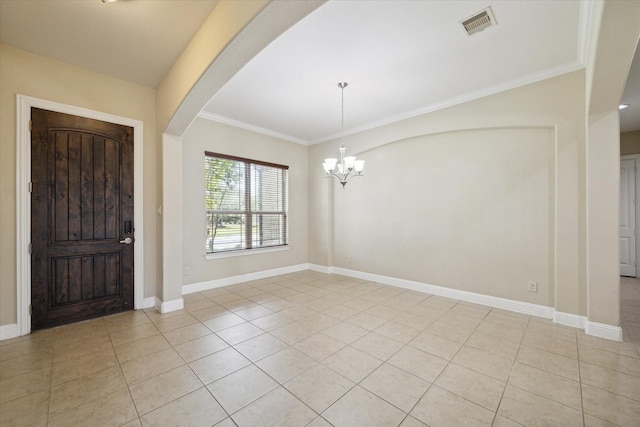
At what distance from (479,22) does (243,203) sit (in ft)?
13.8

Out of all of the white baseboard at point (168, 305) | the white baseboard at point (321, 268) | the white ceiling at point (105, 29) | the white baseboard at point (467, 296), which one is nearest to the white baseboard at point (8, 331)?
the white baseboard at point (168, 305)

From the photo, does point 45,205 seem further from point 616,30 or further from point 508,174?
point 508,174

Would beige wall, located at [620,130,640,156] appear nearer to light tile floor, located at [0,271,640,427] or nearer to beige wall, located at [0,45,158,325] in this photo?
light tile floor, located at [0,271,640,427]

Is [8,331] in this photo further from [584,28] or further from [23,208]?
[584,28]

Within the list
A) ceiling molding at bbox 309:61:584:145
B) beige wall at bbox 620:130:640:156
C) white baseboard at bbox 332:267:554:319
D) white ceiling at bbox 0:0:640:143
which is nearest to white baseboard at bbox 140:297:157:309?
white ceiling at bbox 0:0:640:143

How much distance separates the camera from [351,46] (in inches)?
105

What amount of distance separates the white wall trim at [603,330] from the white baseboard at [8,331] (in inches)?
238

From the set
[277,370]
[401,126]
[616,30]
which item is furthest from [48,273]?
[616,30]

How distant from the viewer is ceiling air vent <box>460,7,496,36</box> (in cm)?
223

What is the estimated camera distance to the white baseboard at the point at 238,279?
432 cm

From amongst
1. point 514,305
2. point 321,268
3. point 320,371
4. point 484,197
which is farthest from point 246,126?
point 514,305

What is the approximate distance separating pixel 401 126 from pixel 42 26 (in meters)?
4.50

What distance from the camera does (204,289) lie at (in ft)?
14.6

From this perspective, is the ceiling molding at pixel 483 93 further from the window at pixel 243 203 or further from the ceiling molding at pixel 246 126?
the window at pixel 243 203
